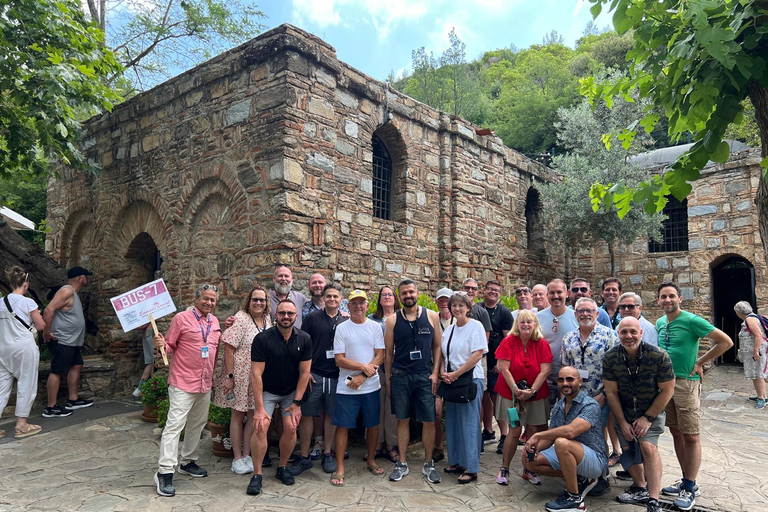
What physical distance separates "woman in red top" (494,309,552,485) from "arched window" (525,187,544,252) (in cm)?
772

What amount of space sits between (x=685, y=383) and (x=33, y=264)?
1028 cm

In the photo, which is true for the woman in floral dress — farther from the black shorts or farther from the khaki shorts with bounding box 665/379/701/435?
the khaki shorts with bounding box 665/379/701/435

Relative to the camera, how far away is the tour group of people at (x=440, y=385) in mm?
4102

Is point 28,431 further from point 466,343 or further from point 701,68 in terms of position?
point 701,68

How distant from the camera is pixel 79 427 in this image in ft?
21.1

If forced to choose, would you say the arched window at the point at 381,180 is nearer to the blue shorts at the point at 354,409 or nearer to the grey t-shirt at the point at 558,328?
the grey t-shirt at the point at 558,328

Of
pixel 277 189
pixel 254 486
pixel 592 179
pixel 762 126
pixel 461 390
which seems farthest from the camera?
pixel 592 179

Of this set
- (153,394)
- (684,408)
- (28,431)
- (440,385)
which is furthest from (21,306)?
(684,408)

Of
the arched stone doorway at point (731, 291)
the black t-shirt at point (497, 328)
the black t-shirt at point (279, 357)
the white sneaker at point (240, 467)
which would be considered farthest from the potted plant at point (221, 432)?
the arched stone doorway at point (731, 291)

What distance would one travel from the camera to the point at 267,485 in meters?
4.54

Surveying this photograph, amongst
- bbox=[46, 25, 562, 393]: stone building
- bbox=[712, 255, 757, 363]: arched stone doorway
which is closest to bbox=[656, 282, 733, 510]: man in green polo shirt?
bbox=[46, 25, 562, 393]: stone building

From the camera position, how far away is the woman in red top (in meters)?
4.58

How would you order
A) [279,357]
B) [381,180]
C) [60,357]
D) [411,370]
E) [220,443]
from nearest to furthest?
[279,357], [411,370], [220,443], [60,357], [381,180]

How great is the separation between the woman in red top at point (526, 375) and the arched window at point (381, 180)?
4344 millimetres
